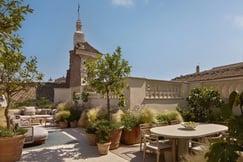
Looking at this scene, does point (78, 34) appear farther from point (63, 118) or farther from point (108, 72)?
point (108, 72)

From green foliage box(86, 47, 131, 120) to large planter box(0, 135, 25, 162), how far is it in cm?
266

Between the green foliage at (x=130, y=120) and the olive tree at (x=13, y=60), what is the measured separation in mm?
2954

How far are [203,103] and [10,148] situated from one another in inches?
257

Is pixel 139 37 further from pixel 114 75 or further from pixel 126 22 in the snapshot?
pixel 114 75

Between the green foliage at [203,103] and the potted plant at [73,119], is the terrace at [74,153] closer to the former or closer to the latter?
the potted plant at [73,119]

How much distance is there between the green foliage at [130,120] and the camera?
612 cm

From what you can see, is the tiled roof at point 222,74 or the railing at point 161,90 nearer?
the railing at point 161,90

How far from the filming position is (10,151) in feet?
15.3

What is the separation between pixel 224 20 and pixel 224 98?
3067mm

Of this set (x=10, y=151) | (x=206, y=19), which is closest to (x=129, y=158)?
(x=10, y=151)

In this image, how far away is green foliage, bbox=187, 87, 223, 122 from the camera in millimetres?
7223

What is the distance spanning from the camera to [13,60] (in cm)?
286

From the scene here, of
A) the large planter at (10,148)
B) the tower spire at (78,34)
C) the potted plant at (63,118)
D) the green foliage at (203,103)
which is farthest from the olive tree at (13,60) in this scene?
the tower spire at (78,34)

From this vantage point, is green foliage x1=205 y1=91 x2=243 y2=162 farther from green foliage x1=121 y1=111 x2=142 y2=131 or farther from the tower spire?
the tower spire
